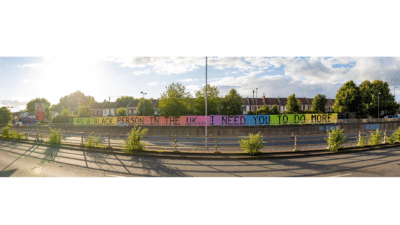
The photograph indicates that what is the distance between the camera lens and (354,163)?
701cm

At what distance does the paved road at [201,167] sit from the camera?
6.02 metres

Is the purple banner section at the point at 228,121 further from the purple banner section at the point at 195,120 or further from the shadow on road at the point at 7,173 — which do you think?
the shadow on road at the point at 7,173

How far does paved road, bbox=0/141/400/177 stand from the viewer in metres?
6.02

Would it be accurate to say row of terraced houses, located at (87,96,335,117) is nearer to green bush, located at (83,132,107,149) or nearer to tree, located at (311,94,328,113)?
tree, located at (311,94,328,113)

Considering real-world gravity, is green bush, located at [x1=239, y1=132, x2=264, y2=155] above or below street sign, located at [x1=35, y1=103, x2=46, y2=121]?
below

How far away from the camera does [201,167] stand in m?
6.51

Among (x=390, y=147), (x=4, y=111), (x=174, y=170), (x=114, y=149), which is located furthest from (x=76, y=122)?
(x=390, y=147)

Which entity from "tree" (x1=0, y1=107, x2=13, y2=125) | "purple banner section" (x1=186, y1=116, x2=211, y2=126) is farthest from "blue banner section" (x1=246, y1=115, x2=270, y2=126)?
"tree" (x1=0, y1=107, x2=13, y2=125)

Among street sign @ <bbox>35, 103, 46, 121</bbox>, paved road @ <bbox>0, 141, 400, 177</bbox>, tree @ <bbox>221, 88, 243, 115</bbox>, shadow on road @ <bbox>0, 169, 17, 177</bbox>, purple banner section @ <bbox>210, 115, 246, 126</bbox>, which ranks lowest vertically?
shadow on road @ <bbox>0, 169, 17, 177</bbox>

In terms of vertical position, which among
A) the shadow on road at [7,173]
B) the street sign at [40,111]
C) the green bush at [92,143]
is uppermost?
the street sign at [40,111]

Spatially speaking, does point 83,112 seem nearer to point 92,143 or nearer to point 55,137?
point 55,137

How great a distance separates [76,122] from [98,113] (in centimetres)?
2767

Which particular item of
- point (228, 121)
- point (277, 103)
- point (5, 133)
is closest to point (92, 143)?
point (5, 133)

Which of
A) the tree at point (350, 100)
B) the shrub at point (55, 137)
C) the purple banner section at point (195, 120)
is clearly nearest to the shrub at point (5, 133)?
the shrub at point (55, 137)
